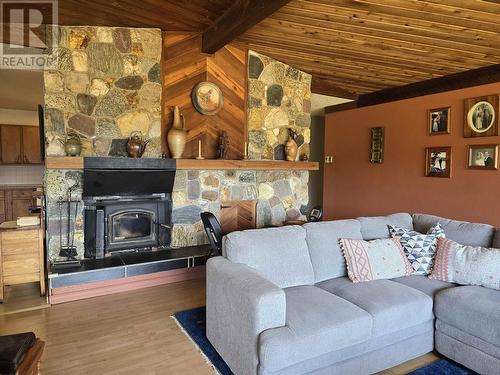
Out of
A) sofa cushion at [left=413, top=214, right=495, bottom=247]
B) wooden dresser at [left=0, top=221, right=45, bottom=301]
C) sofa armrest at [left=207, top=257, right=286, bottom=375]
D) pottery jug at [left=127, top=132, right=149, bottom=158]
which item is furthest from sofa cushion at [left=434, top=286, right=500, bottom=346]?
wooden dresser at [left=0, top=221, right=45, bottom=301]

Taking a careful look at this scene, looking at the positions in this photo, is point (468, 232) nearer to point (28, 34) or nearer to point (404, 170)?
point (404, 170)

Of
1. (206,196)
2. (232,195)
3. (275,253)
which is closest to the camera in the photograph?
(275,253)

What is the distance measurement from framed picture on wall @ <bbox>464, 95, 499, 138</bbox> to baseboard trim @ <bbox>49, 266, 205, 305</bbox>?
3.87m

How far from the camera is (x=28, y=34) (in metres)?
3.39

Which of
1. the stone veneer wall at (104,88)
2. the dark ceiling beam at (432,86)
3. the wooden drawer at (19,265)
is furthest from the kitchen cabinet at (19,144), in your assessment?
the dark ceiling beam at (432,86)

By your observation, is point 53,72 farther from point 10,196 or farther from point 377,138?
point 377,138

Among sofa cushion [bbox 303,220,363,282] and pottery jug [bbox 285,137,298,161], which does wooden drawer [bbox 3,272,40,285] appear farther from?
pottery jug [bbox 285,137,298,161]

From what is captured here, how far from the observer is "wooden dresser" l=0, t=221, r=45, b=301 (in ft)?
10.3

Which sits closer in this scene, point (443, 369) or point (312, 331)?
point (312, 331)

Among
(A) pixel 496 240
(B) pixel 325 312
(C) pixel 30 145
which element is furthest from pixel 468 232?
(C) pixel 30 145

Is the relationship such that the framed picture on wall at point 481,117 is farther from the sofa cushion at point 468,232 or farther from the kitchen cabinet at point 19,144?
the kitchen cabinet at point 19,144

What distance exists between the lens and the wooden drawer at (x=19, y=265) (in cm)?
316

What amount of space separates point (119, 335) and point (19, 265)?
4.68ft

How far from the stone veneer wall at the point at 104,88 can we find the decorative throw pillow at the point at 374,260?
2549 millimetres
